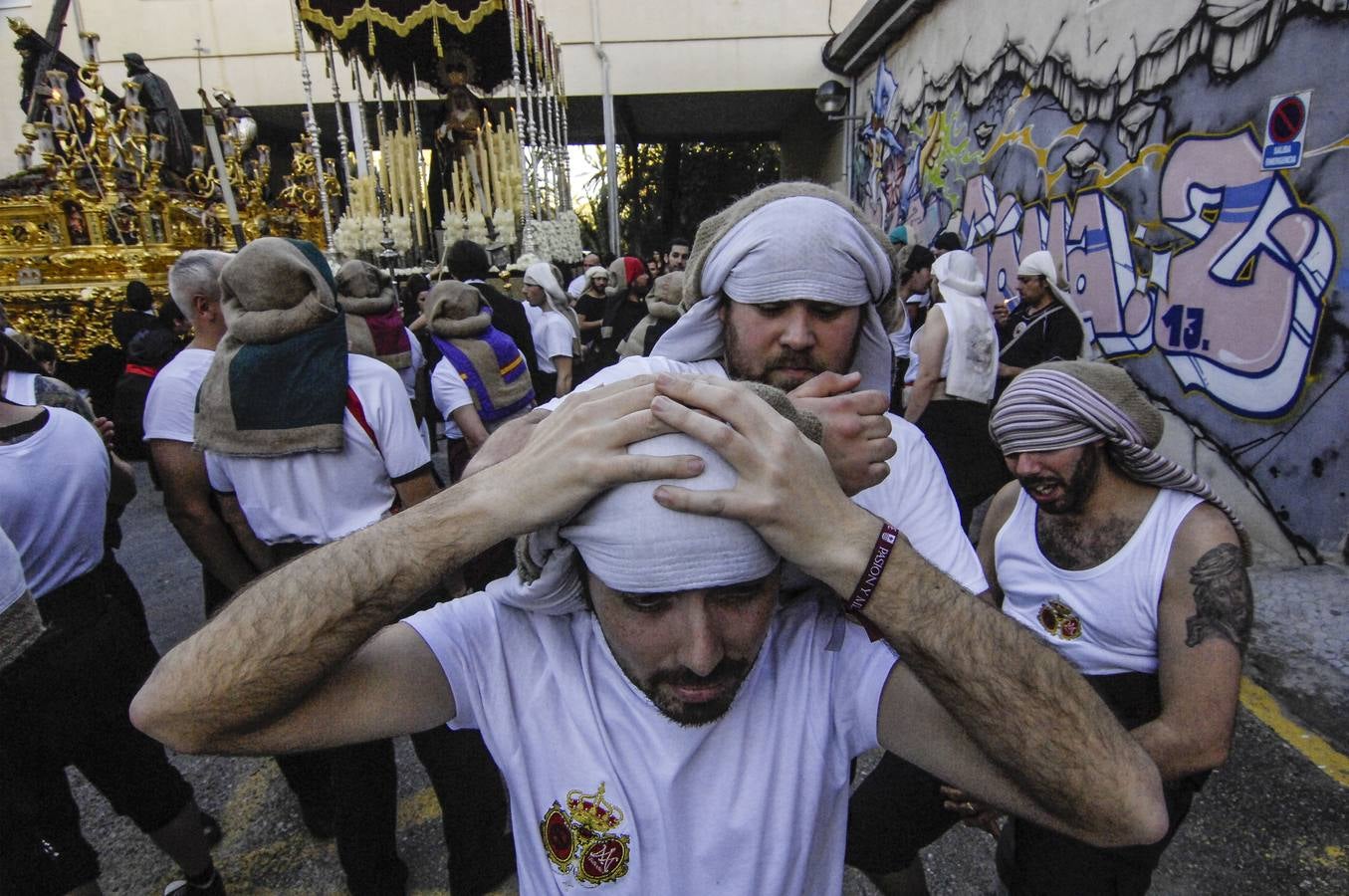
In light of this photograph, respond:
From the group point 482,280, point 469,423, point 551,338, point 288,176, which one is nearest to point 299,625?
point 469,423

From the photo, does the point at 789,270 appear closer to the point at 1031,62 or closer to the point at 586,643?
the point at 586,643

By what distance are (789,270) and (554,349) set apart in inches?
197

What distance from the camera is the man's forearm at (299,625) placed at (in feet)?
3.32

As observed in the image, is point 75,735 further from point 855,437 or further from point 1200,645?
point 1200,645

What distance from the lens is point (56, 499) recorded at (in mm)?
2162

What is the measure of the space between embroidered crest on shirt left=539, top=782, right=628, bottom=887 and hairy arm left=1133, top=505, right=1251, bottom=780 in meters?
1.27

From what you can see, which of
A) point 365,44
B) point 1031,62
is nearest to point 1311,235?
point 1031,62

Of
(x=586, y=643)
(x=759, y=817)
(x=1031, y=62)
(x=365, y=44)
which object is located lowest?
(x=759, y=817)

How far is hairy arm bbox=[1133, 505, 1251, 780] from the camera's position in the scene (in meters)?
1.68

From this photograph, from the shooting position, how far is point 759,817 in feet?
3.86

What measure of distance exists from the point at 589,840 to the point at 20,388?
2.29 m

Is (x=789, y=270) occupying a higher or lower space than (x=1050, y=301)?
higher

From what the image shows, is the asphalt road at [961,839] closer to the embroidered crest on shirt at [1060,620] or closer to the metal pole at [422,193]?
the embroidered crest on shirt at [1060,620]

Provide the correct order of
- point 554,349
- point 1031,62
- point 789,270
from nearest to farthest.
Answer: point 789,270 < point 554,349 < point 1031,62
